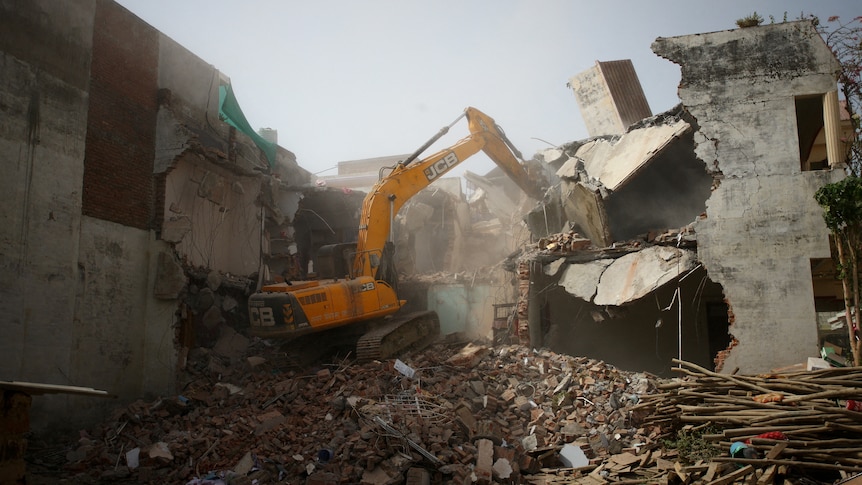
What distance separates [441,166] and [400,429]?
22.1ft

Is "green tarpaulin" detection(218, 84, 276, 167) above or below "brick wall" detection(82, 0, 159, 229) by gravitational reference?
above

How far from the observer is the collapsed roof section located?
1042 centimetres

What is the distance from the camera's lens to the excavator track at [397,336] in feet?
31.2

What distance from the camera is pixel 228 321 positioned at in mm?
11367

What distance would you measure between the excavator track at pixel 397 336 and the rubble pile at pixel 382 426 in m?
0.32

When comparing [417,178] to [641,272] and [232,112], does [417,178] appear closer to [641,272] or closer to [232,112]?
[641,272]

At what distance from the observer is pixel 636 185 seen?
11.4 m

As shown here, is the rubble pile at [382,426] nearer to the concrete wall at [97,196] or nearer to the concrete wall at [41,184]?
the concrete wall at [97,196]

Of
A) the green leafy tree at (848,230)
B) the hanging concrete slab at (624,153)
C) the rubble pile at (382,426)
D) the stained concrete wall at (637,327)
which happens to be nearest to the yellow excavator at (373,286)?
the rubble pile at (382,426)

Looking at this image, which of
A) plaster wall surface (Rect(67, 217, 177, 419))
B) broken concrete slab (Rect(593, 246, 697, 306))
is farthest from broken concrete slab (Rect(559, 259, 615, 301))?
plaster wall surface (Rect(67, 217, 177, 419))

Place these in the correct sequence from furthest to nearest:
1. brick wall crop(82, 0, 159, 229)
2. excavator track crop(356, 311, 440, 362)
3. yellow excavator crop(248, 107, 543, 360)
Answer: excavator track crop(356, 311, 440, 362), yellow excavator crop(248, 107, 543, 360), brick wall crop(82, 0, 159, 229)

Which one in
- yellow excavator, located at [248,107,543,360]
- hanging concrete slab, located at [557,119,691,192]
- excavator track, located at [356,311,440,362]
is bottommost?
excavator track, located at [356,311,440,362]

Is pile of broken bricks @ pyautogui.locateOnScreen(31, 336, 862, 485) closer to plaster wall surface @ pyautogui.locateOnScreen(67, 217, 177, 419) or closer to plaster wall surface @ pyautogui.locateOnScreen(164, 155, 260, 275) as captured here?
plaster wall surface @ pyautogui.locateOnScreen(67, 217, 177, 419)

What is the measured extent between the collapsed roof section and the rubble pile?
10.4ft
